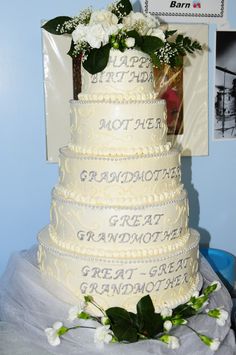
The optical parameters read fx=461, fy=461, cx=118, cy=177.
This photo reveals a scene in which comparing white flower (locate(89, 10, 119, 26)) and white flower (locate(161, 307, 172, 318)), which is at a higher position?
white flower (locate(89, 10, 119, 26))

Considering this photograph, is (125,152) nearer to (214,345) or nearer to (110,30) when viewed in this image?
(110,30)

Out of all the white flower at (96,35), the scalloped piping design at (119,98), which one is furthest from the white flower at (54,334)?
the white flower at (96,35)

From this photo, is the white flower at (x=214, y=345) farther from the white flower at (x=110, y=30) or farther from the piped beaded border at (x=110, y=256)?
the white flower at (x=110, y=30)

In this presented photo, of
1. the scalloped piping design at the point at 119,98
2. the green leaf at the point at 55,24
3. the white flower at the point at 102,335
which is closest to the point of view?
the white flower at the point at 102,335

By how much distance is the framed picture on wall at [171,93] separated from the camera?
1637 millimetres

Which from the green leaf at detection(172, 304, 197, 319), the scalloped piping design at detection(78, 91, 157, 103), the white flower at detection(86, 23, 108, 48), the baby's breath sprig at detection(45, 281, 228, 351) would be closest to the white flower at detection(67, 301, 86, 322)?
the baby's breath sprig at detection(45, 281, 228, 351)

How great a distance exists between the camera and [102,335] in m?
→ 1.00

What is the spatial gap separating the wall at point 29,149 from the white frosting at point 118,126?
1.90 ft

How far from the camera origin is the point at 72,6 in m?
1.64

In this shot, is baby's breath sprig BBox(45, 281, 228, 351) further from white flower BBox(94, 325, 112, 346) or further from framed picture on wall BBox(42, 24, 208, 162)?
framed picture on wall BBox(42, 24, 208, 162)

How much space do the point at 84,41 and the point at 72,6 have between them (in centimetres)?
61

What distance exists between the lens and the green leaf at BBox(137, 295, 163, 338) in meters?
1.03

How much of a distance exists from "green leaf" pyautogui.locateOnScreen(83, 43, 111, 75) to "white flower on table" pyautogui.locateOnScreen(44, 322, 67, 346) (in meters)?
0.59

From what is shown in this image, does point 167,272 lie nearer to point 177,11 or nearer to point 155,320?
point 155,320
